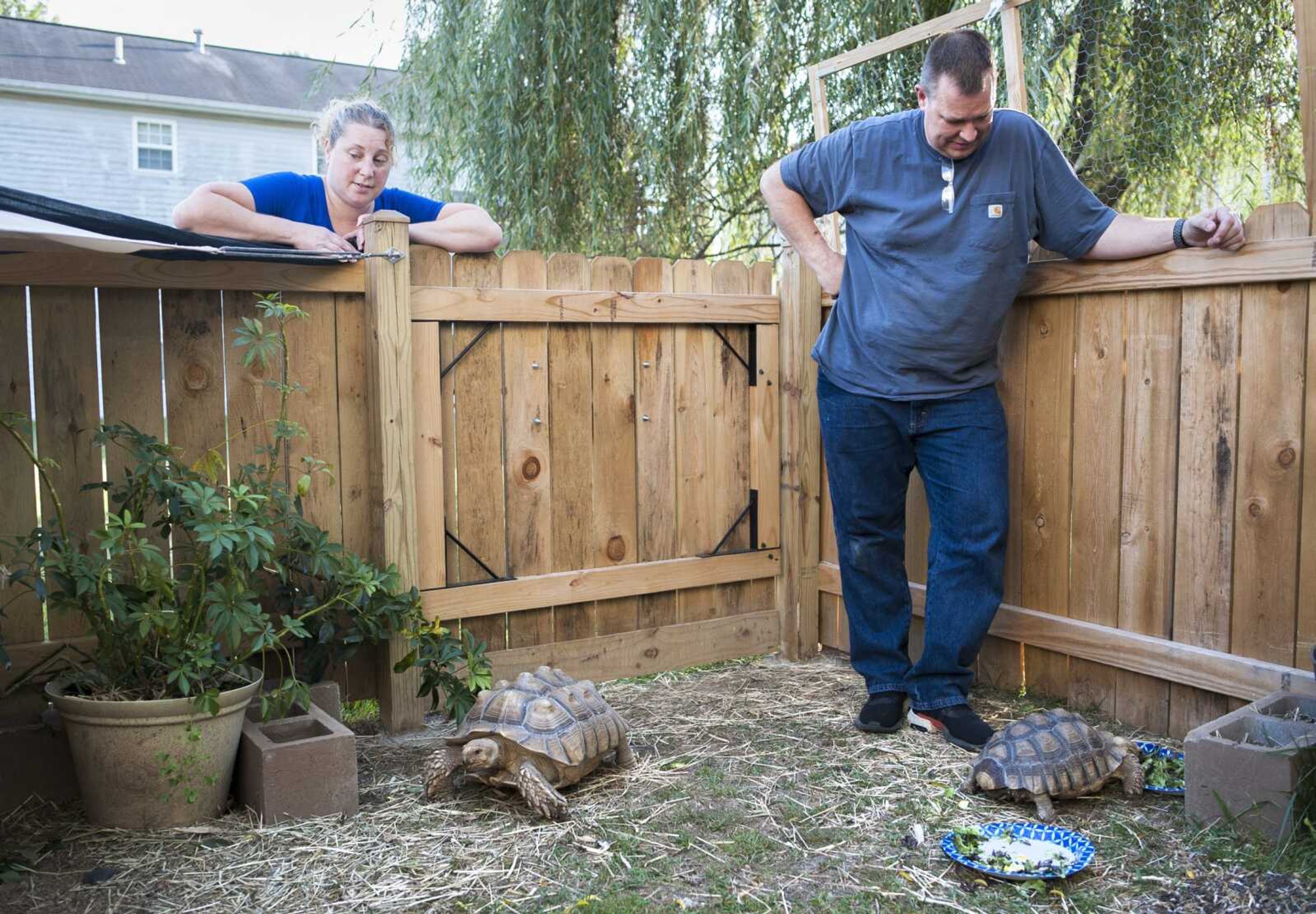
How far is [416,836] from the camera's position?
2746mm

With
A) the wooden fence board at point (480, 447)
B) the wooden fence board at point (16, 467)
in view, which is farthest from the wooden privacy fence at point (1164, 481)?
the wooden fence board at point (16, 467)

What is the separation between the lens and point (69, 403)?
10.4 ft

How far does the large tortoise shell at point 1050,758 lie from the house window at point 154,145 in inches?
727

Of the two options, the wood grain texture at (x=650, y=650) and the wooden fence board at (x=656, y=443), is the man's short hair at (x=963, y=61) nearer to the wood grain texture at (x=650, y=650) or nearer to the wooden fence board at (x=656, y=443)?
the wooden fence board at (x=656, y=443)

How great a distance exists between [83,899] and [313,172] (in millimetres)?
17981

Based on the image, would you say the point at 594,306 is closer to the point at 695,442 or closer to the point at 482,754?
the point at 695,442

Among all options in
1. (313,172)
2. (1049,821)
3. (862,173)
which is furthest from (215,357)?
(313,172)

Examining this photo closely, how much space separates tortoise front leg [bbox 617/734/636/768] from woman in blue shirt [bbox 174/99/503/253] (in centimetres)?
176

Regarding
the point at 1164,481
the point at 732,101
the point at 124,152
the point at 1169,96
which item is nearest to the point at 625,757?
the point at 1164,481

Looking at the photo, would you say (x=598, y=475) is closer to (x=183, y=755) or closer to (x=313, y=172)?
(x=183, y=755)

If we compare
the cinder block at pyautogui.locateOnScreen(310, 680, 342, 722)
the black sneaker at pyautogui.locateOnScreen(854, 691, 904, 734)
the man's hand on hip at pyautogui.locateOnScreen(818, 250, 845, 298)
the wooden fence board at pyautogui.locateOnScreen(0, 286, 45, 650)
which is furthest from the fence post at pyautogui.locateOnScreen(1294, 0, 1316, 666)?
the wooden fence board at pyautogui.locateOnScreen(0, 286, 45, 650)

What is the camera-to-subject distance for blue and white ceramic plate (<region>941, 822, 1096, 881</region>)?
2.44 metres

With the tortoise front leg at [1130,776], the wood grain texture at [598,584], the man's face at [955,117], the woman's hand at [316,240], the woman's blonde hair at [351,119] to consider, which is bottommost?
the tortoise front leg at [1130,776]

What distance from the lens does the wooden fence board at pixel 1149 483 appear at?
336 centimetres
